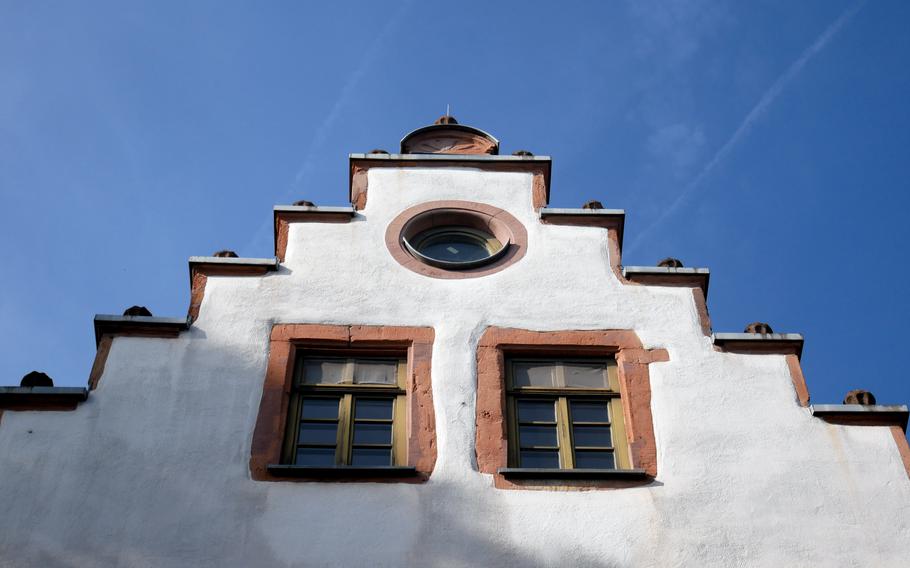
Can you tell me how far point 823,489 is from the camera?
10367 millimetres

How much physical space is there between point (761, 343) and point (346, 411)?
3918 millimetres

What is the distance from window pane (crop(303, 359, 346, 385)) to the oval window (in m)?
1.63

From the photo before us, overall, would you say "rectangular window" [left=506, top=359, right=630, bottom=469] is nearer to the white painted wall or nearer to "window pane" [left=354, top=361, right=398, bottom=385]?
the white painted wall

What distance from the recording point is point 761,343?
11.7 m

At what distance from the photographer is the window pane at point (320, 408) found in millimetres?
11188

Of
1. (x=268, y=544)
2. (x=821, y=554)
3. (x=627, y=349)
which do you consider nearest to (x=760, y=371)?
(x=627, y=349)

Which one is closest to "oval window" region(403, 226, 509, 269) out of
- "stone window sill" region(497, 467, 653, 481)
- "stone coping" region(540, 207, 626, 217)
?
"stone coping" region(540, 207, 626, 217)

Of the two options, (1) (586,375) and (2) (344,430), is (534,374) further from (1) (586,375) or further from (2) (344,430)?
(2) (344,430)

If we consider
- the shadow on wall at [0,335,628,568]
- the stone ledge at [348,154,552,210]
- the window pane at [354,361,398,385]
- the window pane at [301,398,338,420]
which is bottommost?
the shadow on wall at [0,335,628,568]

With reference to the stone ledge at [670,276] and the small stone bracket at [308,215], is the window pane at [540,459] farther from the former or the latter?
the small stone bracket at [308,215]

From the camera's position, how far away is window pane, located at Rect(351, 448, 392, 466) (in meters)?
10.8

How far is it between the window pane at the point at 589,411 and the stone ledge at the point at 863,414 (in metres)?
1.83

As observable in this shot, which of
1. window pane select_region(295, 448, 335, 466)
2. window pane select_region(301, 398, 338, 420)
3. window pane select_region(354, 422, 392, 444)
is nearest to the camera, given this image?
window pane select_region(295, 448, 335, 466)

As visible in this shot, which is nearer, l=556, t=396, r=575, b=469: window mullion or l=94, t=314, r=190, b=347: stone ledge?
l=556, t=396, r=575, b=469: window mullion
